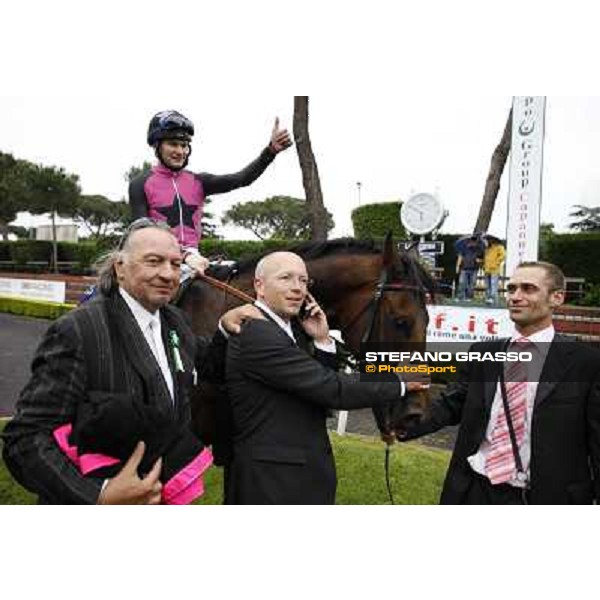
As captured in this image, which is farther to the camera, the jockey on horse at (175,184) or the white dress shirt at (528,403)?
the jockey on horse at (175,184)

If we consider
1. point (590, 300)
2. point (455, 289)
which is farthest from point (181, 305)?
point (455, 289)

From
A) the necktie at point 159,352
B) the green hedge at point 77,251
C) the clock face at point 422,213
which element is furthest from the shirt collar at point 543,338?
the green hedge at point 77,251

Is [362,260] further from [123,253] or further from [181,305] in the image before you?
[123,253]

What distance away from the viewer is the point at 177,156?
118 inches

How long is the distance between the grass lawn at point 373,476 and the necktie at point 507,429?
6.05ft

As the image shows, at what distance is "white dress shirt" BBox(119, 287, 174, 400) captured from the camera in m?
1.58

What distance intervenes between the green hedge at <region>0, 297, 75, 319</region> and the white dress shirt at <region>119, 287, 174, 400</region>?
630 cm

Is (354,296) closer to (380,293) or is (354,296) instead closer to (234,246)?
(380,293)

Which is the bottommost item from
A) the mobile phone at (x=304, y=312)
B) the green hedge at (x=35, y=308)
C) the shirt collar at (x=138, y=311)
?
the green hedge at (x=35, y=308)

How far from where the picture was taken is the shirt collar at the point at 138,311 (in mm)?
1581

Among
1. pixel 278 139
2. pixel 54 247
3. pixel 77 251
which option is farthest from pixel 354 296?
pixel 77 251

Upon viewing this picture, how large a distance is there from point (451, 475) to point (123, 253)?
5.16ft

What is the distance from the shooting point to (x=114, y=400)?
1.42 meters

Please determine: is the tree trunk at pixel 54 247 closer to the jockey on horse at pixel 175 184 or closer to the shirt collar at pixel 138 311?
the jockey on horse at pixel 175 184
